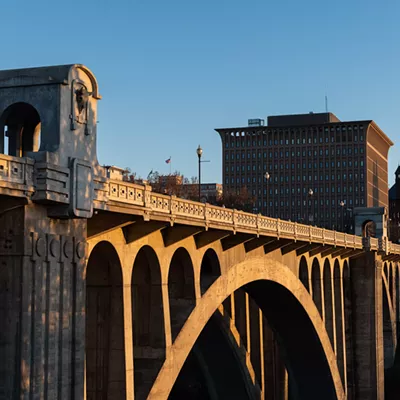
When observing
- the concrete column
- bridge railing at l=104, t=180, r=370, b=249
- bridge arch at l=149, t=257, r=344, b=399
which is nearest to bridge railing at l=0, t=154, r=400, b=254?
bridge railing at l=104, t=180, r=370, b=249

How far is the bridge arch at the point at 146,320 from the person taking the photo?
28.6 meters

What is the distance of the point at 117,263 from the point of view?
1006 inches

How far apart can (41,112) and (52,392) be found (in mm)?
7542

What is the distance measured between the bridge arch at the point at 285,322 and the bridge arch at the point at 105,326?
3489 millimetres

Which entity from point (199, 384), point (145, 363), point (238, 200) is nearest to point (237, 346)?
point (199, 384)

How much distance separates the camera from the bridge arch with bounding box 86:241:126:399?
84.1 ft

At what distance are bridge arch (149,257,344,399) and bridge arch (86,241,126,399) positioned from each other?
11.4ft

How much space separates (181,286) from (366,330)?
3909 centimetres

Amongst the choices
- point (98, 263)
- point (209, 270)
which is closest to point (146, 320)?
point (98, 263)

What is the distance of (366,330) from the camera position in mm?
67812

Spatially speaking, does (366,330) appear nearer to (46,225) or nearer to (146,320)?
(146,320)

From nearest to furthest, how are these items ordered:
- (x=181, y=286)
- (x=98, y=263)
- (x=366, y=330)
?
(x=98, y=263), (x=181, y=286), (x=366, y=330)

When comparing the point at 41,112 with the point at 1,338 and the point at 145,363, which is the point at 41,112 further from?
the point at 145,363

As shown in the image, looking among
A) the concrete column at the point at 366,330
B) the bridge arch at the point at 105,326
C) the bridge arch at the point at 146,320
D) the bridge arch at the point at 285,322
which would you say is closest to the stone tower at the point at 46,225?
the bridge arch at the point at 105,326
